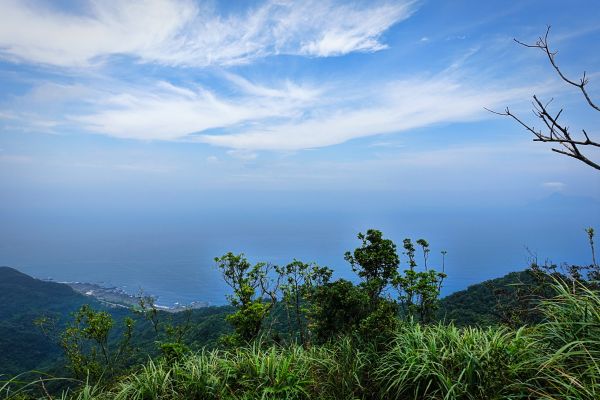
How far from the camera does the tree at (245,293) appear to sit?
996 centimetres

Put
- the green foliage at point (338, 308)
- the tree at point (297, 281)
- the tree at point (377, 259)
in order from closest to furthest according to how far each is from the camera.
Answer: the green foliage at point (338, 308) < the tree at point (377, 259) < the tree at point (297, 281)

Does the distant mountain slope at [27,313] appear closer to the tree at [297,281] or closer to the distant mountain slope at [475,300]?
the tree at [297,281]

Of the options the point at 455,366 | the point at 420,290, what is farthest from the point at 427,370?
the point at 420,290

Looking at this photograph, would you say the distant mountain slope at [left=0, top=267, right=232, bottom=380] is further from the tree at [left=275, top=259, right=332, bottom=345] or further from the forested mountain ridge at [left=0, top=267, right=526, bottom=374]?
the tree at [left=275, top=259, right=332, bottom=345]

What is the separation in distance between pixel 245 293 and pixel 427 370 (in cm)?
895

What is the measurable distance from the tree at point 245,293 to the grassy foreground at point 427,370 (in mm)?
5405

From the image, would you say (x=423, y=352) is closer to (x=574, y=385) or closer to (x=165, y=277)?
(x=574, y=385)

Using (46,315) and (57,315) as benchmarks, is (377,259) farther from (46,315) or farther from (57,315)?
(46,315)

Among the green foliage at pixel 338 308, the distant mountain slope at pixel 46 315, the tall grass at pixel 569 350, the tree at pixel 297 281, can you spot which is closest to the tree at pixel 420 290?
the green foliage at pixel 338 308

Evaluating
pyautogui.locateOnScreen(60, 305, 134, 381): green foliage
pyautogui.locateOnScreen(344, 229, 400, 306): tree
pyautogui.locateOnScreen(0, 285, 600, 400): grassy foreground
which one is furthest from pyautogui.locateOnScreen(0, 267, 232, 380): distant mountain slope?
pyautogui.locateOnScreen(0, 285, 600, 400): grassy foreground

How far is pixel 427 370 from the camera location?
3379 millimetres

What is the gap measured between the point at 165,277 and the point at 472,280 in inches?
6422

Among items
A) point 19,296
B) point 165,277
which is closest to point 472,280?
point 165,277

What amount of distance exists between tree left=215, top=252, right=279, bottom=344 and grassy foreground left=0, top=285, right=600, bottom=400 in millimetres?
5405
